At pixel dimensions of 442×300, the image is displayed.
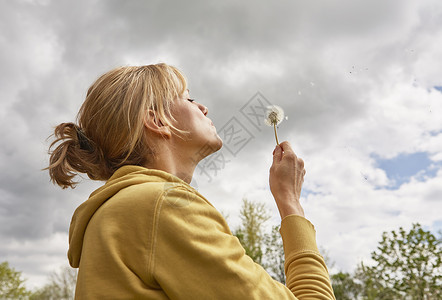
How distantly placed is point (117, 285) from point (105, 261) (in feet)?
0.31

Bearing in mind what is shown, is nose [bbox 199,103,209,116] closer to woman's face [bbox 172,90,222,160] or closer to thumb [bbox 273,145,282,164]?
woman's face [bbox 172,90,222,160]

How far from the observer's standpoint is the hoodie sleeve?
1.36 m

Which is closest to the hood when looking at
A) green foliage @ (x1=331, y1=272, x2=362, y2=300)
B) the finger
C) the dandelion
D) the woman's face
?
the woman's face

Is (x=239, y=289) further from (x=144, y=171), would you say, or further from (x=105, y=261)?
(x=144, y=171)

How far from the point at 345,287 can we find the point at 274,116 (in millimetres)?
23562

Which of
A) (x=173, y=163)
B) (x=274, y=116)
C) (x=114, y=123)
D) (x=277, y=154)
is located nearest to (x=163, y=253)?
(x=173, y=163)

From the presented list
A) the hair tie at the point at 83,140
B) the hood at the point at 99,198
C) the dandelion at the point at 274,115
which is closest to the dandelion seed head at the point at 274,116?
the dandelion at the point at 274,115

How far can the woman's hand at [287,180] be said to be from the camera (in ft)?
6.73

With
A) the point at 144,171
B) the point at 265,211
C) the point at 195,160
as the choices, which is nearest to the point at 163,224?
the point at 144,171

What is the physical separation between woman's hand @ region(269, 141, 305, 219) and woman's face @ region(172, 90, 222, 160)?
1.11 feet

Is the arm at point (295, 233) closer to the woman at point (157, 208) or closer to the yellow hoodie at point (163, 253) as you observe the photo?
the woman at point (157, 208)

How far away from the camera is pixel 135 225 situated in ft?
4.67

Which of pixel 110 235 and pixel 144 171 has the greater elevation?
pixel 144 171

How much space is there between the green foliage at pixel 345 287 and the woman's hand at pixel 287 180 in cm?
2255
